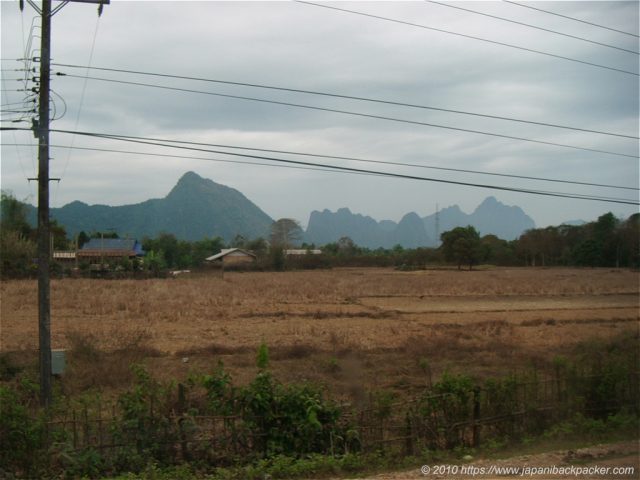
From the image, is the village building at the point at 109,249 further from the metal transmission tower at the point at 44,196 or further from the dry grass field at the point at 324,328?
the metal transmission tower at the point at 44,196

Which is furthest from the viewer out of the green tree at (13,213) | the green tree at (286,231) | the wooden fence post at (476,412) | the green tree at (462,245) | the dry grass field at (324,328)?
the green tree at (286,231)

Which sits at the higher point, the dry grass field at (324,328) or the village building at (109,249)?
the village building at (109,249)

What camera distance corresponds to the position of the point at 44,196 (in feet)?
Answer: 38.7

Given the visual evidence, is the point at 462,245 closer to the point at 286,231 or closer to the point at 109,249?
the point at 109,249

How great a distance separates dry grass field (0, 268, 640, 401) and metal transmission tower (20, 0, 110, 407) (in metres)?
3.21

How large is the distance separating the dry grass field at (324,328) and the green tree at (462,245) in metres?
38.4

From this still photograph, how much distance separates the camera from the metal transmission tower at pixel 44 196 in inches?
455

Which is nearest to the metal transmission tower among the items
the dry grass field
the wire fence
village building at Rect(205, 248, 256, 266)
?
the wire fence

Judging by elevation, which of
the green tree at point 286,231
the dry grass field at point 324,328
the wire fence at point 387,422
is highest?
the green tree at point 286,231

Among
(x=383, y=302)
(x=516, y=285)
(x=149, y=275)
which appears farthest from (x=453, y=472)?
(x=149, y=275)

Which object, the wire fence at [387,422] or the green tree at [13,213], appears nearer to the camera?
the wire fence at [387,422]

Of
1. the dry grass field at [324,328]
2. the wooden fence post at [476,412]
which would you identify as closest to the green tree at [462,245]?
the dry grass field at [324,328]

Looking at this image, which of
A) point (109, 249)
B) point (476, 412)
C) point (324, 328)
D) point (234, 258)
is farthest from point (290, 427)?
point (234, 258)

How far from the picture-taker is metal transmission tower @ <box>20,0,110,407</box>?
11555 millimetres
